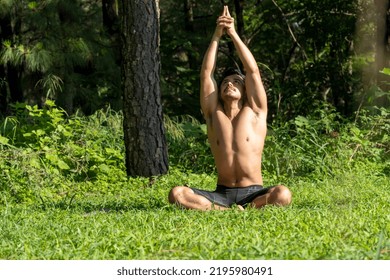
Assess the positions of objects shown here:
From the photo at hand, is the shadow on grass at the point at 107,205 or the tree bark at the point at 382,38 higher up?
the tree bark at the point at 382,38

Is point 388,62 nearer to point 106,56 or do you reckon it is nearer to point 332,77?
point 332,77

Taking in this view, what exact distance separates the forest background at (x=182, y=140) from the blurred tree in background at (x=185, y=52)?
38 millimetres

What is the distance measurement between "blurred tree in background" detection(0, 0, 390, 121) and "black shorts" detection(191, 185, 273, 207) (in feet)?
20.3

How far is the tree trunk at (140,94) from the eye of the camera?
11.6 m

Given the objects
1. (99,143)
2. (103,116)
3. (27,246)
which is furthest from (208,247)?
(103,116)

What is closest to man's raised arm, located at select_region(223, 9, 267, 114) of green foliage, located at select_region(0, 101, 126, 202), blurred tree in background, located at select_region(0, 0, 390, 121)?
green foliage, located at select_region(0, 101, 126, 202)

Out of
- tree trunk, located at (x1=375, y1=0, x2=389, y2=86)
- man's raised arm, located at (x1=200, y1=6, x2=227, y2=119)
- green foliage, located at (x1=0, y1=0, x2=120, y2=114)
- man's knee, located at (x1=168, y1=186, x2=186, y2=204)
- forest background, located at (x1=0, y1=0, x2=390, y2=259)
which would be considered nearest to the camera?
forest background, located at (x1=0, y1=0, x2=390, y2=259)

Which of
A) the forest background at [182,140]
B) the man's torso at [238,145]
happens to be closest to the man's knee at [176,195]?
the forest background at [182,140]

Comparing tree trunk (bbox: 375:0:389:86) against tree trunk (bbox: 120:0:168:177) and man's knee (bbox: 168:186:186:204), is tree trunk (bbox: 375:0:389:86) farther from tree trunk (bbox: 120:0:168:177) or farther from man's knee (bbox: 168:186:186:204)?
man's knee (bbox: 168:186:186:204)

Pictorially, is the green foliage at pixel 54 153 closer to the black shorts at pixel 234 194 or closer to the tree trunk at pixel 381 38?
the black shorts at pixel 234 194

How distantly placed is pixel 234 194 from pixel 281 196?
49 centimetres

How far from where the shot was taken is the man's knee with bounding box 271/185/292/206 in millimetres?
7816

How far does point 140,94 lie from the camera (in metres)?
11.6

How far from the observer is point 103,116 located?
13.7m
